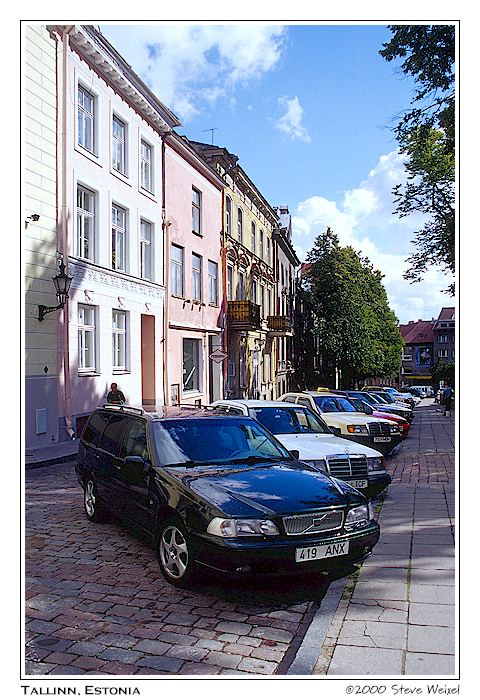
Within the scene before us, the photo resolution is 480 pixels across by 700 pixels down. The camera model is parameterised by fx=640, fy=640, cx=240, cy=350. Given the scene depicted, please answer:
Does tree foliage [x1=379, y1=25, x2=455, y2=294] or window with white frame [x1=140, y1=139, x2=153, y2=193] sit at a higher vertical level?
window with white frame [x1=140, y1=139, x2=153, y2=193]

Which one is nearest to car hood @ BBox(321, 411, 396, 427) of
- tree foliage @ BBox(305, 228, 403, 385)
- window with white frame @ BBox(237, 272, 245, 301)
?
tree foliage @ BBox(305, 228, 403, 385)

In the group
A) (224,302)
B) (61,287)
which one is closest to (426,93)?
(61,287)

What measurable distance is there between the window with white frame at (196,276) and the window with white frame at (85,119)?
784 cm

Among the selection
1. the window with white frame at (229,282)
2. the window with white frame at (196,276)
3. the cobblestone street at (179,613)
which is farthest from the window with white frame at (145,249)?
the cobblestone street at (179,613)

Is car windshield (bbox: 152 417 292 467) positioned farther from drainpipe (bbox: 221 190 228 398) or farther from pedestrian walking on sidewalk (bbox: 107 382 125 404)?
drainpipe (bbox: 221 190 228 398)

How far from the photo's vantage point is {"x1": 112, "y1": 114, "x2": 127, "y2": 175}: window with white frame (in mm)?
14218

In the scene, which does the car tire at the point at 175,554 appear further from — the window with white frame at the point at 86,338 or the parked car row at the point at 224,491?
the window with white frame at the point at 86,338

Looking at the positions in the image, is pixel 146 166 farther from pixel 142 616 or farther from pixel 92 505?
pixel 142 616

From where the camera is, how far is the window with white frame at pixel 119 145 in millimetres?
14218

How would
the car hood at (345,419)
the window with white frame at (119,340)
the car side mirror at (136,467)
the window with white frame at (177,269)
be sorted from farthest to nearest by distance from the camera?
the window with white frame at (177,269) < the window with white frame at (119,340) < the car hood at (345,419) < the car side mirror at (136,467)

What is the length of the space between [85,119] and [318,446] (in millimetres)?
8084

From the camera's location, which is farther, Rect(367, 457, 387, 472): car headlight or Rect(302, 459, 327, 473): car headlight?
Rect(367, 457, 387, 472): car headlight
